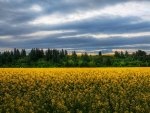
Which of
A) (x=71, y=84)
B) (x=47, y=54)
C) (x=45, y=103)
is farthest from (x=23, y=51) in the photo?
A: (x=45, y=103)

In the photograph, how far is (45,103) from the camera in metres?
17.2

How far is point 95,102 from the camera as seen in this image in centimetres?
1756

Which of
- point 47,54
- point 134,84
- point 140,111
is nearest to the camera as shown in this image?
point 140,111

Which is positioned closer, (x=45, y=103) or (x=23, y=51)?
(x=45, y=103)

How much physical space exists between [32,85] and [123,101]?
10.5 m

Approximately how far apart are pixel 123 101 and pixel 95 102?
1437mm

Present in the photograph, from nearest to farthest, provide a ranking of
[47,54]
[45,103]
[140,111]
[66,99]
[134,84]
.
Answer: [140,111], [45,103], [66,99], [134,84], [47,54]

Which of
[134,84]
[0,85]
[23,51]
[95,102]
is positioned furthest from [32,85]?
[23,51]

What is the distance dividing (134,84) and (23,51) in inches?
5337

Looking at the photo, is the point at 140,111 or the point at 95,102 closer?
the point at 140,111

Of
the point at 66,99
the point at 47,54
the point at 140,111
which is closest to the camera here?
the point at 140,111

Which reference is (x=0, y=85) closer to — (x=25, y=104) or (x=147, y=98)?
(x=25, y=104)

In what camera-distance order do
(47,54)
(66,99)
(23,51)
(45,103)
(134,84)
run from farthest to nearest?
(23,51), (47,54), (134,84), (66,99), (45,103)

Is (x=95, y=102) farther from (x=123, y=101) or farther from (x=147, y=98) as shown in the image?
(x=147, y=98)
